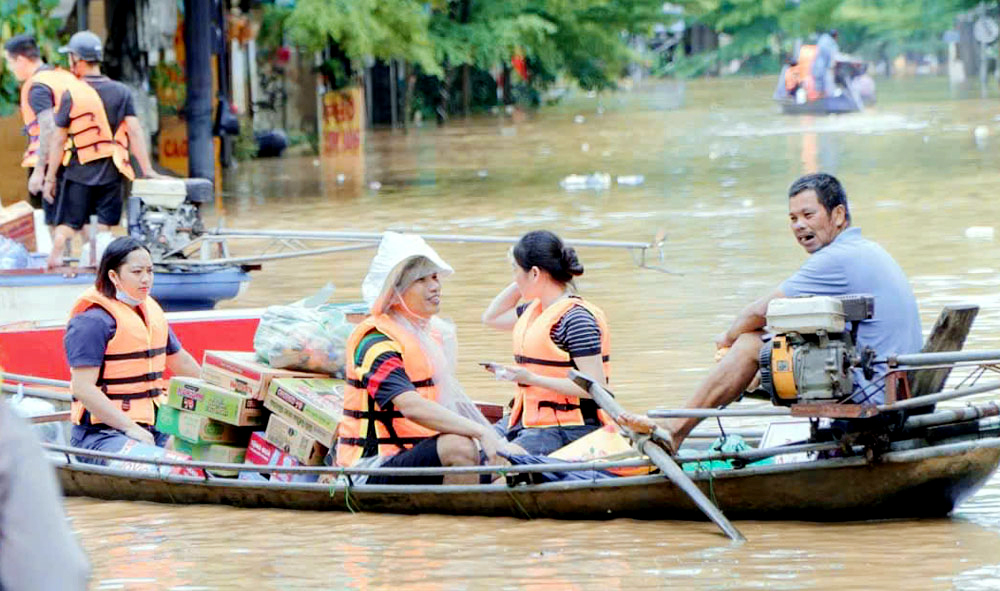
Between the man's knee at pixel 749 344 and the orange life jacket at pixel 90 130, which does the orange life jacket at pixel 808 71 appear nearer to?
the orange life jacket at pixel 90 130

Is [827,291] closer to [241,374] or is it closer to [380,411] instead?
[380,411]

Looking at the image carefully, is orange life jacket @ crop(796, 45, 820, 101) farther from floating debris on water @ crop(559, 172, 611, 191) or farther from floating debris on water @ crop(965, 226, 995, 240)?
floating debris on water @ crop(965, 226, 995, 240)

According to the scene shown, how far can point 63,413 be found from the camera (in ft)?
28.6

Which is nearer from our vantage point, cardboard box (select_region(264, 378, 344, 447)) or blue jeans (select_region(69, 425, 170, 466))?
cardboard box (select_region(264, 378, 344, 447))

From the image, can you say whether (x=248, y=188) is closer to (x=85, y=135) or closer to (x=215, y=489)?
(x=85, y=135)

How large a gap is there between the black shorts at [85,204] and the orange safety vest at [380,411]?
5699mm

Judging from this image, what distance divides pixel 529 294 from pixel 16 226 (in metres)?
7.37

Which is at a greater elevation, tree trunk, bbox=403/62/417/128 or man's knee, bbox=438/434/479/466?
tree trunk, bbox=403/62/417/128

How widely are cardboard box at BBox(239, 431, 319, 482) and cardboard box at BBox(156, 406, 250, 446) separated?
141 mm

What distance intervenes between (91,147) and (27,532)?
10.6 m

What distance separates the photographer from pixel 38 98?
12820 millimetres

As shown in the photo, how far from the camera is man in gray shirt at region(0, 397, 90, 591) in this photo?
7.85 ft

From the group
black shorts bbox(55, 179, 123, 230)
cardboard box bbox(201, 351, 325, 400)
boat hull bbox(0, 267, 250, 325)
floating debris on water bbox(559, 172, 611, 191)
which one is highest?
black shorts bbox(55, 179, 123, 230)

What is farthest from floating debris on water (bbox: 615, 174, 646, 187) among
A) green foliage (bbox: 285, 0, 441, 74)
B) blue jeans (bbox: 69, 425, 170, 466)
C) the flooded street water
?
blue jeans (bbox: 69, 425, 170, 466)
